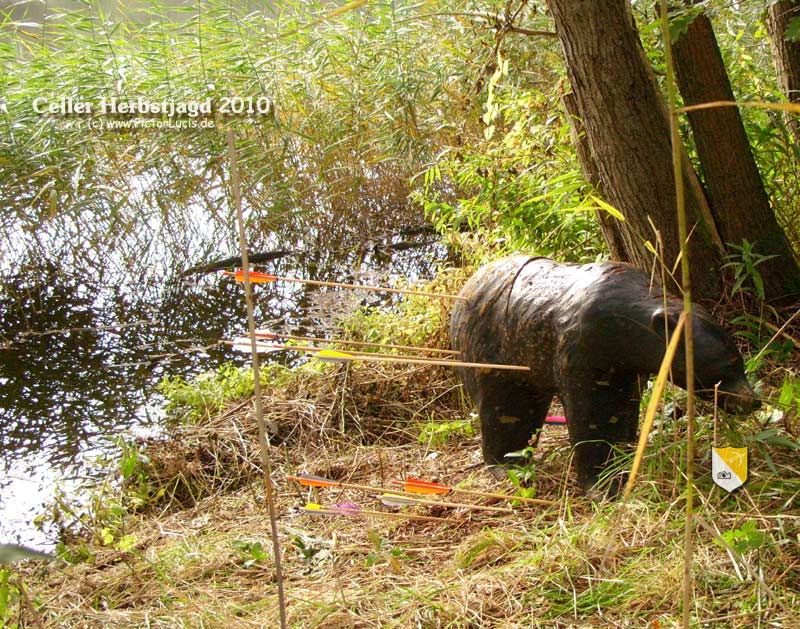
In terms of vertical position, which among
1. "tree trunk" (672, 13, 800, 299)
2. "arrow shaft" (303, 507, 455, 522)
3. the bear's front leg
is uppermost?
"tree trunk" (672, 13, 800, 299)

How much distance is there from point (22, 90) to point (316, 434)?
3152mm

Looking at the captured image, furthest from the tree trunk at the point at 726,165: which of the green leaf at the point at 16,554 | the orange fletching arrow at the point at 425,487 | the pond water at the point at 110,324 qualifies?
the green leaf at the point at 16,554

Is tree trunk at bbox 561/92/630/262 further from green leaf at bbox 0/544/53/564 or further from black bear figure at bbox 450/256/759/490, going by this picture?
green leaf at bbox 0/544/53/564

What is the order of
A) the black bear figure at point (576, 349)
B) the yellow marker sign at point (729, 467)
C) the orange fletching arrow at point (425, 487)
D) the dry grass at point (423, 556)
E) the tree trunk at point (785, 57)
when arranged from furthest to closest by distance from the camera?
the tree trunk at point (785, 57) < the orange fletching arrow at point (425, 487) < the black bear figure at point (576, 349) < the yellow marker sign at point (729, 467) < the dry grass at point (423, 556)

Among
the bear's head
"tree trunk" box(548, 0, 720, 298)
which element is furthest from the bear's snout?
"tree trunk" box(548, 0, 720, 298)

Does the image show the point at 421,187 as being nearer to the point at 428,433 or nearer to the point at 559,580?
the point at 428,433

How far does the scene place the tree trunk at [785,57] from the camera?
311cm

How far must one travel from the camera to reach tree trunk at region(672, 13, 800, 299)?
3002mm

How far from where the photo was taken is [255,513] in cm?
280

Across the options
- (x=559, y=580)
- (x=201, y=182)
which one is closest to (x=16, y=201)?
(x=201, y=182)

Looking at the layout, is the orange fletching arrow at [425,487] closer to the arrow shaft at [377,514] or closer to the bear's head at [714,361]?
the arrow shaft at [377,514]

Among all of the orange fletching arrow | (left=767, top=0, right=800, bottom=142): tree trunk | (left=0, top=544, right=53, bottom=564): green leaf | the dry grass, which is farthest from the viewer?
(left=767, top=0, right=800, bottom=142): tree trunk

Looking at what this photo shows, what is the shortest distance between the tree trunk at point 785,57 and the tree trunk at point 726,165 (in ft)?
0.91

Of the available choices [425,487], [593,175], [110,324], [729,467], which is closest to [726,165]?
[593,175]
